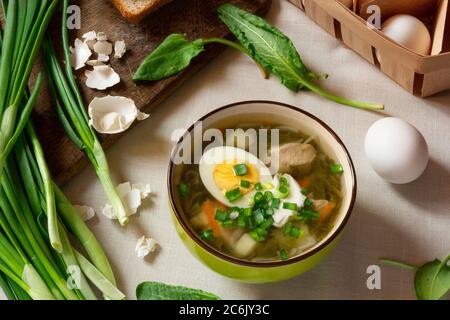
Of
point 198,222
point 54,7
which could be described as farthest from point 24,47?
point 198,222

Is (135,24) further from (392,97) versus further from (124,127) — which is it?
(392,97)

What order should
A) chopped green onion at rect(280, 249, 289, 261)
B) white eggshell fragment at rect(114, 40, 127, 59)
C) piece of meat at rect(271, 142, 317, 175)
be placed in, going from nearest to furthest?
chopped green onion at rect(280, 249, 289, 261) → piece of meat at rect(271, 142, 317, 175) → white eggshell fragment at rect(114, 40, 127, 59)

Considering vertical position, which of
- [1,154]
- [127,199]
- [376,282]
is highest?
[1,154]

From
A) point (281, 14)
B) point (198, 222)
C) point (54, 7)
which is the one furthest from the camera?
point (281, 14)

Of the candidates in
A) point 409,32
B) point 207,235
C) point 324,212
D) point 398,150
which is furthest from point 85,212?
point 409,32

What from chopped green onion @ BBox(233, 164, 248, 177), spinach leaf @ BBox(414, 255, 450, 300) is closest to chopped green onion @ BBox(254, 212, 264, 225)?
chopped green onion @ BBox(233, 164, 248, 177)

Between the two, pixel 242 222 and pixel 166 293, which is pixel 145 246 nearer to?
pixel 166 293

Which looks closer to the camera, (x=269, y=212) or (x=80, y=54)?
(x=269, y=212)

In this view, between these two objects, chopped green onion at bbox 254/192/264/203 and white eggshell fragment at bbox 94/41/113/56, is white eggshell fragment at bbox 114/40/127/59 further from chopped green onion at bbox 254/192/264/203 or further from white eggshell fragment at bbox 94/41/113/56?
chopped green onion at bbox 254/192/264/203
